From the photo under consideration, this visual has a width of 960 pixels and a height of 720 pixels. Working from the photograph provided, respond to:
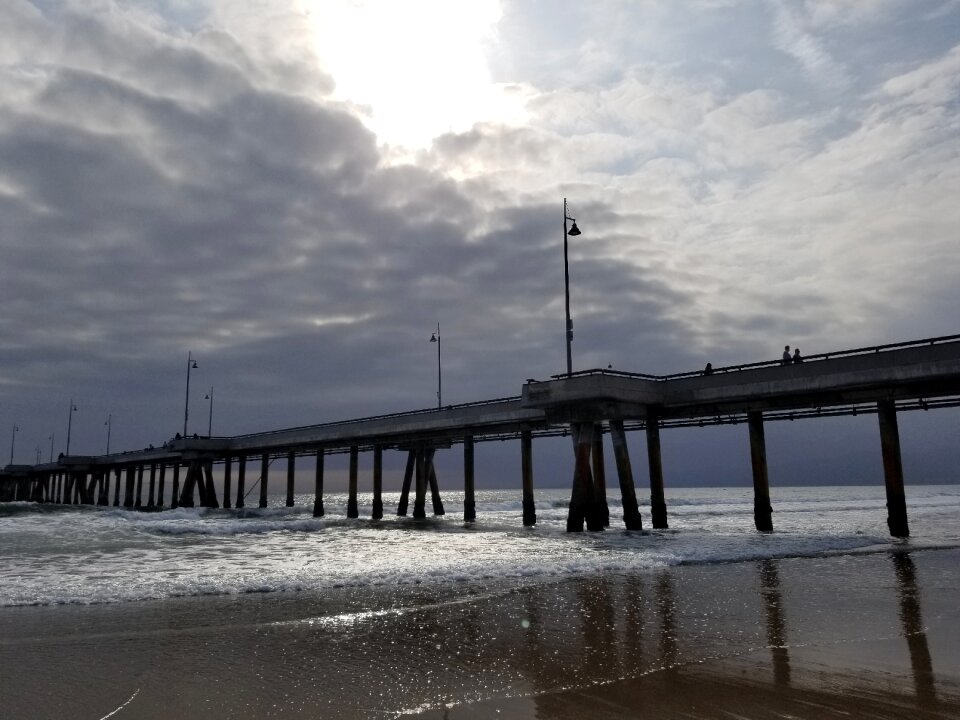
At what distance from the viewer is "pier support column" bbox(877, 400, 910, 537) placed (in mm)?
25031

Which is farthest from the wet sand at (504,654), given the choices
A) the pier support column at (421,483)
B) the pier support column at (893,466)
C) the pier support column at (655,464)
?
the pier support column at (421,483)

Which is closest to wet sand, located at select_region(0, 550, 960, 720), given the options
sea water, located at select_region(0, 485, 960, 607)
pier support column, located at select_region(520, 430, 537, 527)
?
sea water, located at select_region(0, 485, 960, 607)

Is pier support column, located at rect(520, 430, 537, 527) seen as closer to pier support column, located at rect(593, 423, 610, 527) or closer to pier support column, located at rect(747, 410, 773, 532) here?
pier support column, located at rect(593, 423, 610, 527)

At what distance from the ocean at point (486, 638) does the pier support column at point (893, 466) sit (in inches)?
317

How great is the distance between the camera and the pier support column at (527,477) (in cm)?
3833

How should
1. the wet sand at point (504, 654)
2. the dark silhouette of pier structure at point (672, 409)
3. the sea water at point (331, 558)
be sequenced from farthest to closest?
the dark silhouette of pier structure at point (672, 409) → the sea water at point (331, 558) → the wet sand at point (504, 654)

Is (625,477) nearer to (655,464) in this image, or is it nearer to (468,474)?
(655,464)

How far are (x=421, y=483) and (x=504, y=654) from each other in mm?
42877

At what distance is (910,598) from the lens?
11211mm

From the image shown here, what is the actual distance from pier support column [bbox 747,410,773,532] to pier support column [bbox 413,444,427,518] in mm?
25327

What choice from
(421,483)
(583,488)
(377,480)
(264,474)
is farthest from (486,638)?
(264,474)

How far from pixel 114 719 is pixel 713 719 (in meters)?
5.07

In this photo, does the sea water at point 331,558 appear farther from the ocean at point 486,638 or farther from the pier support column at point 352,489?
the pier support column at point 352,489

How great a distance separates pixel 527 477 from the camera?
129ft
